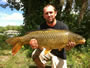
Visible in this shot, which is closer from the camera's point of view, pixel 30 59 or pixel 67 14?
pixel 30 59

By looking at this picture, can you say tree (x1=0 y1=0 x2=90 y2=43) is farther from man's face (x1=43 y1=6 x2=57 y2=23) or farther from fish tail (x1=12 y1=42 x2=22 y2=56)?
fish tail (x1=12 y1=42 x2=22 y2=56)

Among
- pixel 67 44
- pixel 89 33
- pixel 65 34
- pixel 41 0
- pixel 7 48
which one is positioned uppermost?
pixel 41 0

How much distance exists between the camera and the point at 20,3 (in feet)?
31.4

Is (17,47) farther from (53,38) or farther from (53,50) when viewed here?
(53,50)

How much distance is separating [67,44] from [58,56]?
57 cm

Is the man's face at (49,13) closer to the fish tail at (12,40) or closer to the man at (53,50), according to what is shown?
the man at (53,50)

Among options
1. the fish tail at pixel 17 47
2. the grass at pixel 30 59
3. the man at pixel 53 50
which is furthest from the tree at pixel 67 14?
the fish tail at pixel 17 47

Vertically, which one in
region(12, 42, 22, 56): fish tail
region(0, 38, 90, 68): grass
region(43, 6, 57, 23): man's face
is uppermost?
region(43, 6, 57, 23): man's face

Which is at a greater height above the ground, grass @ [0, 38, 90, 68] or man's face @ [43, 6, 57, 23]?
man's face @ [43, 6, 57, 23]

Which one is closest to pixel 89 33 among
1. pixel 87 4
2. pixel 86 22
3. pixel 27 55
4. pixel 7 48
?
pixel 86 22

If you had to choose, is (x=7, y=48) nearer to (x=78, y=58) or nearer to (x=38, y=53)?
(x=78, y=58)

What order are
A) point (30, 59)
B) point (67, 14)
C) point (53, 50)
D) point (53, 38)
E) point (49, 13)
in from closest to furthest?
point (53, 38), point (49, 13), point (53, 50), point (30, 59), point (67, 14)

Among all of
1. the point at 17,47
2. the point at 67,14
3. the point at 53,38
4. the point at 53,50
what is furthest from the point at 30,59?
the point at 67,14

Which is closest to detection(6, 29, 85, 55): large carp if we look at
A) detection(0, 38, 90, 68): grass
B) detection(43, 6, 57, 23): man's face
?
detection(43, 6, 57, 23): man's face
